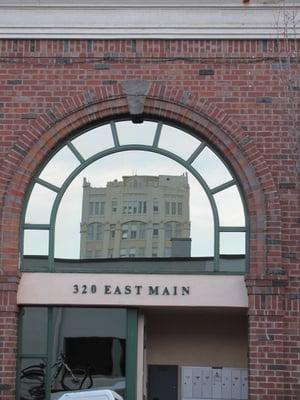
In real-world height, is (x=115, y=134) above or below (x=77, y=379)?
above

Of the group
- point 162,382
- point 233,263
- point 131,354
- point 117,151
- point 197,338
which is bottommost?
point 162,382

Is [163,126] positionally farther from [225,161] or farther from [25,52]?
[25,52]

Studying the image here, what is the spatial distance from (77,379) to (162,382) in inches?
63.3

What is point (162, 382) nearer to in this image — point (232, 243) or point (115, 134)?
point (232, 243)

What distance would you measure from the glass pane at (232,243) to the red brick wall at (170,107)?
262 mm

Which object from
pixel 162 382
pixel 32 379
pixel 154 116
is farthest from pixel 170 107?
pixel 32 379

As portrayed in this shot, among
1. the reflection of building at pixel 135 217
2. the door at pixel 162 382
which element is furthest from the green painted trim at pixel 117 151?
the door at pixel 162 382

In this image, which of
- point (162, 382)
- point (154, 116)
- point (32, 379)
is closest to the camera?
point (32, 379)

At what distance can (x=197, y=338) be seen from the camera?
12609mm

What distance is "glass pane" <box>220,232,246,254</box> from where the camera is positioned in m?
11.6

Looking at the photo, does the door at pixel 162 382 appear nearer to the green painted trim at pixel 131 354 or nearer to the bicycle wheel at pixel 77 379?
the green painted trim at pixel 131 354

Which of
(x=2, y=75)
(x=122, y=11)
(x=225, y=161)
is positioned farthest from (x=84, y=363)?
(x=122, y=11)

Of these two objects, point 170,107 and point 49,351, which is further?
point 170,107

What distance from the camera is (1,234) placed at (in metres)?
11.5
